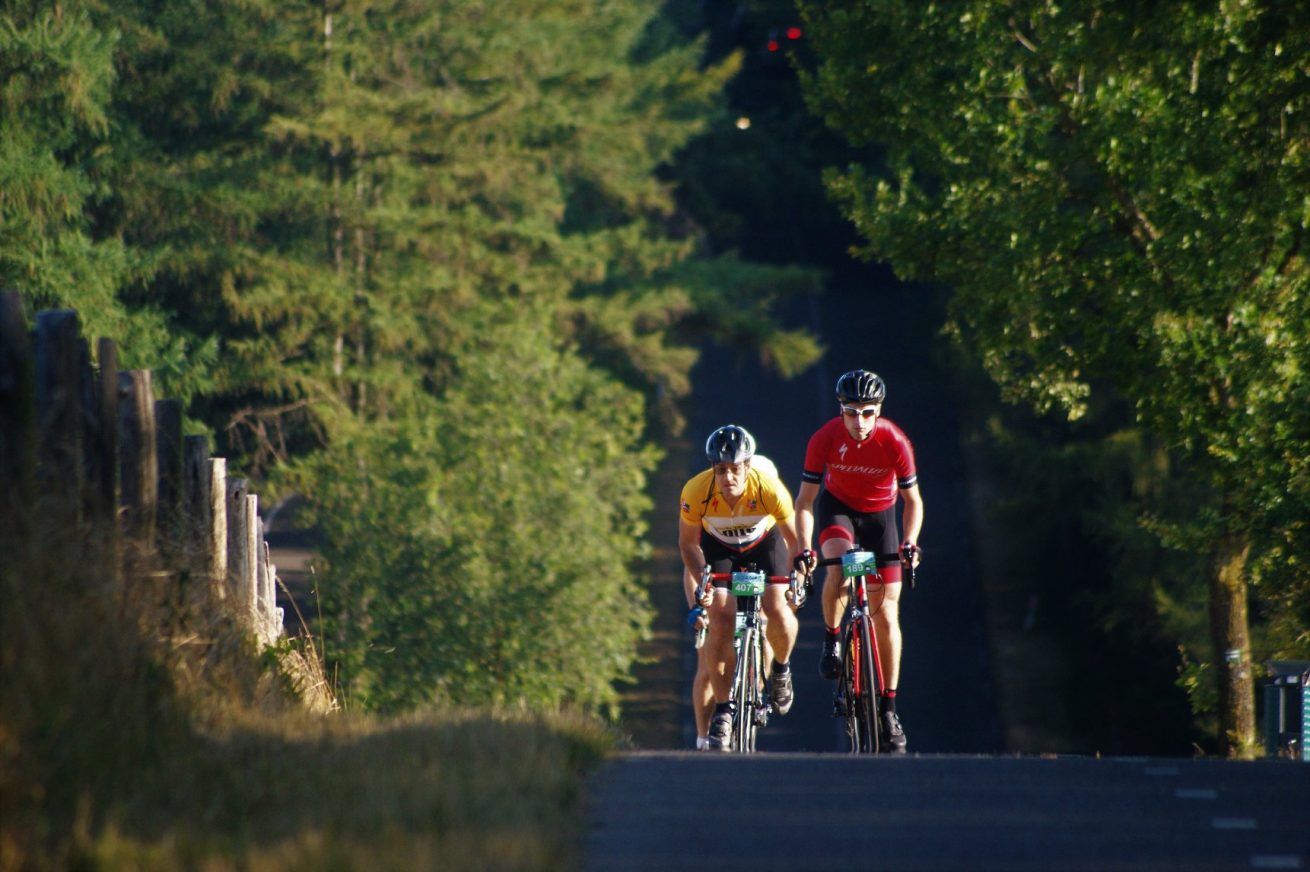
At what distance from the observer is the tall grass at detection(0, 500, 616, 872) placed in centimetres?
Result: 490

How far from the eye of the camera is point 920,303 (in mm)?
62031

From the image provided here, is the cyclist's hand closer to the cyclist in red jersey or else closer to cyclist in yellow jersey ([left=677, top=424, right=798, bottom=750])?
the cyclist in red jersey

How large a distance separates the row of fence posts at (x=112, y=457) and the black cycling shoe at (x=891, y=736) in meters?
3.70

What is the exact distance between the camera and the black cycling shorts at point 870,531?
10.8 m

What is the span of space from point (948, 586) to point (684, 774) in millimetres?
36329

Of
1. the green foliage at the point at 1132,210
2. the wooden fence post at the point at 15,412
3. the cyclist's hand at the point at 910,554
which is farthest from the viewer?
the green foliage at the point at 1132,210

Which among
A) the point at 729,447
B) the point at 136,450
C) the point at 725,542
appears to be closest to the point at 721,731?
the point at 725,542

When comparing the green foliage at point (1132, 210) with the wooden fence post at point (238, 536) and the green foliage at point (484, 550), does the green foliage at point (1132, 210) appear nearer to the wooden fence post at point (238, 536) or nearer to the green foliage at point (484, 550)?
the wooden fence post at point (238, 536)

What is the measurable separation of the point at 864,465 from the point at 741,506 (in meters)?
0.81

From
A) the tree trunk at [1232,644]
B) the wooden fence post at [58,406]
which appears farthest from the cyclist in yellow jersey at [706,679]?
the tree trunk at [1232,644]

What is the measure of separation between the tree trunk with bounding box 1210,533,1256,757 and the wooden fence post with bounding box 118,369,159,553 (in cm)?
1098

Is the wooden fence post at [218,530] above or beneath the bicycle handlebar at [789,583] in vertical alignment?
above

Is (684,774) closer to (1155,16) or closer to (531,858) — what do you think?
(531,858)

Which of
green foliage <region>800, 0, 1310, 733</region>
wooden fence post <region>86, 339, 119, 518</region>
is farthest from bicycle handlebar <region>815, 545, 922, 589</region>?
wooden fence post <region>86, 339, 119, 518</region>
